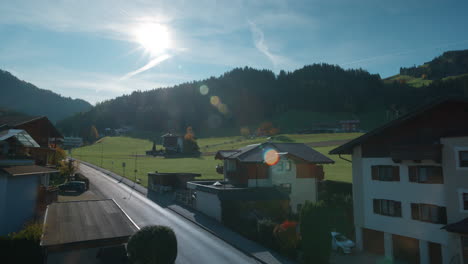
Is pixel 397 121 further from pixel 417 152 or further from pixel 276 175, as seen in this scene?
pixel 276 175

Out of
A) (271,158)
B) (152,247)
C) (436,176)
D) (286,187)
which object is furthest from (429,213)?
Answer: (152,247)

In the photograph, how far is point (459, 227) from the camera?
18.9 meters

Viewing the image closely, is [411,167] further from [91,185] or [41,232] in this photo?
[91,185]

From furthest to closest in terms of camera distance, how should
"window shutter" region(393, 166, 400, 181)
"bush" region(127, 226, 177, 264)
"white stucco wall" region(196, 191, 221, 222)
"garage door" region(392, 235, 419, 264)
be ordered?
"white stucco wall" region(196, 191, 221, 222) → "window shutter" region(393, 166, 400, 181) → "garage door" region(392, 235, 419, 264) → "bush" region(127, 226, 177, 264)

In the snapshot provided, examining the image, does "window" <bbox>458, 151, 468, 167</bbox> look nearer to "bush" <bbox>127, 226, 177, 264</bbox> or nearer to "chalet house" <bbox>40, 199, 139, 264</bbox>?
"bush" <bbox>127, 226, 177, 264</bbox>

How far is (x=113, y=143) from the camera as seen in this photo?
15562 cm

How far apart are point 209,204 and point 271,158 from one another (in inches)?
380

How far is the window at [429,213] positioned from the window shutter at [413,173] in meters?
1.86

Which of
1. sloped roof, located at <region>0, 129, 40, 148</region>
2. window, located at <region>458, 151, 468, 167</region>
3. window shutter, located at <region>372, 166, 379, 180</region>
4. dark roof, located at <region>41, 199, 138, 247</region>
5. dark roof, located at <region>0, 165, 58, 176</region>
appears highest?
sloped roof, located at <region>0, 129, 40, 148</region>

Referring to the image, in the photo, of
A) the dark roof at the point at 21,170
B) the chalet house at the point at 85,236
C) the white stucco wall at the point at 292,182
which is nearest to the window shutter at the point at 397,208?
the white stucco wall at the point at 292,182

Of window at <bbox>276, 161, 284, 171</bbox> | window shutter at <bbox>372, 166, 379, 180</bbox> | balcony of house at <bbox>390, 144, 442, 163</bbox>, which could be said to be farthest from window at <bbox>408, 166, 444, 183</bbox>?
window at <bbox>276, 161, 284, 171</bbox>

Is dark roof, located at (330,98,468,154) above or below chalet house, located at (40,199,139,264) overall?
above

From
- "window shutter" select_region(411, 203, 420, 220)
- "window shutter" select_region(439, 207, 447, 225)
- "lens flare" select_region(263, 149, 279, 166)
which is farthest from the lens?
"lens flare" select_region(263, 149, 279, 166)

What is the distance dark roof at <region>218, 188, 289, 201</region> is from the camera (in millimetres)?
31469
